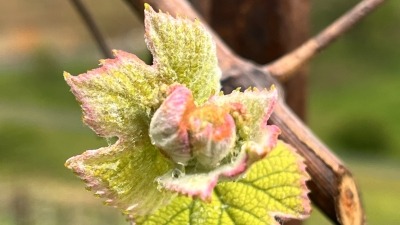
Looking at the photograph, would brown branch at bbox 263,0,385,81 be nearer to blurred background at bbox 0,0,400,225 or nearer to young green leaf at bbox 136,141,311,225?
young green leaf at bbox 136,141,311,225

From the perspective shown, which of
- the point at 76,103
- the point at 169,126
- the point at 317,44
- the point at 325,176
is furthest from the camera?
the point at 76,103

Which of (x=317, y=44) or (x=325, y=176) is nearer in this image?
(x=325, y=176)

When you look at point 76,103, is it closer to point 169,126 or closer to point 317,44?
point 317,44

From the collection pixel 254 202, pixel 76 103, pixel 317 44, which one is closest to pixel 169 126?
pixel 254 202

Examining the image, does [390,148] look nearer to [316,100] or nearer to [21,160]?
[316,100]

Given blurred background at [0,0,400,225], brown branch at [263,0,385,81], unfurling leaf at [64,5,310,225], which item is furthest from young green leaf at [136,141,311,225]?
blurred background at [0,0,400,225]

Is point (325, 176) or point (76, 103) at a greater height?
point (325, 176)
